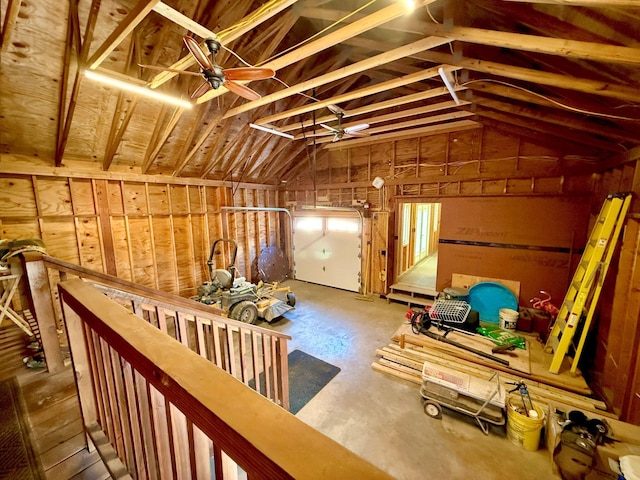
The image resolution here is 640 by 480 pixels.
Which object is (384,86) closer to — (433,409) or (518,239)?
(518,239)

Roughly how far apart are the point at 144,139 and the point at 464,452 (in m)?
6.27

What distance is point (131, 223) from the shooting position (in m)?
4.86

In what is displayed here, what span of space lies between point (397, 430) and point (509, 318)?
9.88 ft

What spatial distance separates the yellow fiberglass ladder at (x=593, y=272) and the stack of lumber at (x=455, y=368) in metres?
0.40

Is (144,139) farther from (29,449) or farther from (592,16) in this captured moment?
(592,16)

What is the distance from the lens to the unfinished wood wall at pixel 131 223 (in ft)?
12.4

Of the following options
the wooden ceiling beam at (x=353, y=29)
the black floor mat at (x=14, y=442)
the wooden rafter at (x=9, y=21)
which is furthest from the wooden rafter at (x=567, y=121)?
the black floor mat at (x=14, y=442)

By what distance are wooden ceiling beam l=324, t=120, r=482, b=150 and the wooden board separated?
400cm

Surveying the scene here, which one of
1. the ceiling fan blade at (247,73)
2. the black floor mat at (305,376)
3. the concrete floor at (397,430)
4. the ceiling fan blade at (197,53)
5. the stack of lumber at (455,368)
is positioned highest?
the ceiling fan blade at (197,53)

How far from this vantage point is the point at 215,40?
210 centimetres

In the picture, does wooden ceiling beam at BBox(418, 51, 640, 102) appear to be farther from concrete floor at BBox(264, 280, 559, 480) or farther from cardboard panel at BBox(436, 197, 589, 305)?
concrete floor at BBox(264, 280, 559, 480)

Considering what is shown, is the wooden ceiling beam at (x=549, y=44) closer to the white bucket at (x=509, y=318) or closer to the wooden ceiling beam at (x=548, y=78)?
the wooden ceiling beam at (x=548, y=78)

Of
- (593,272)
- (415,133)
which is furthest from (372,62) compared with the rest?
(593,272)

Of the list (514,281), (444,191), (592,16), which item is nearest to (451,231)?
(444,191)
